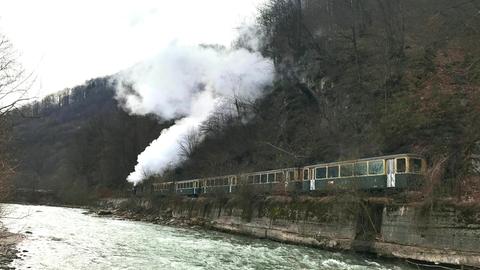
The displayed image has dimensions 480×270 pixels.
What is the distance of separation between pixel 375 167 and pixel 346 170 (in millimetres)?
2249

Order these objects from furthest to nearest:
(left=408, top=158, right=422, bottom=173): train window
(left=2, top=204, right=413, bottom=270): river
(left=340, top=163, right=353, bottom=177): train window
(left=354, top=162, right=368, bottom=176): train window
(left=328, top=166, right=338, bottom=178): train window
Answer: (left=328, top=166, right=338, bottom=178): train window < (left=340, top=163, right=353, bottom=177): train window < (left=354, top=162, right=368, bottom=176): train window < (left=408, top=158, right=422, bottom=173): train window < (left=2, top=204, right=413, bottom=270): river

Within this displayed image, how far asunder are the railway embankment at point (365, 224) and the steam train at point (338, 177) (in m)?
1.50

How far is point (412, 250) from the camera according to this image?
20.9 meters

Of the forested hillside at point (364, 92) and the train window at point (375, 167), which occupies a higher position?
the forested hillside at point (364, 92)

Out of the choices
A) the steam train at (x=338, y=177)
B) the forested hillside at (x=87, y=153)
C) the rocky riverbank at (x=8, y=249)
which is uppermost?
the forested hillside at (x=87, y=153)

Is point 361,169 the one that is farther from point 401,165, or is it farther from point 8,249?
point 8,249

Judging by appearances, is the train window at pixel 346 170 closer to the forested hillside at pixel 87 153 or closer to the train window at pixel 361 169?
the train window at pixel 361 169

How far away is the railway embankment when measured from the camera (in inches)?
770

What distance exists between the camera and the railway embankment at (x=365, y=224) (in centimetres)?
1956

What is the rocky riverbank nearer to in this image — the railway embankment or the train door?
the railway embankment

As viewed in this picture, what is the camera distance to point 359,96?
4244cm

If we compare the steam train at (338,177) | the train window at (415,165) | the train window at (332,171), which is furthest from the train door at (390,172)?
the train window at (332,171)

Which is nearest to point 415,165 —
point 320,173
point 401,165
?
point 401,165

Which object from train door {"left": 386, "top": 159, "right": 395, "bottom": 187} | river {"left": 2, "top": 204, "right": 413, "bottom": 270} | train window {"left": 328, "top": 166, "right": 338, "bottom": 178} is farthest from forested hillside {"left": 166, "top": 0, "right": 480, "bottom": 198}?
river {"left": 2, "top": 204, "right": 413, "bottom": 270}
